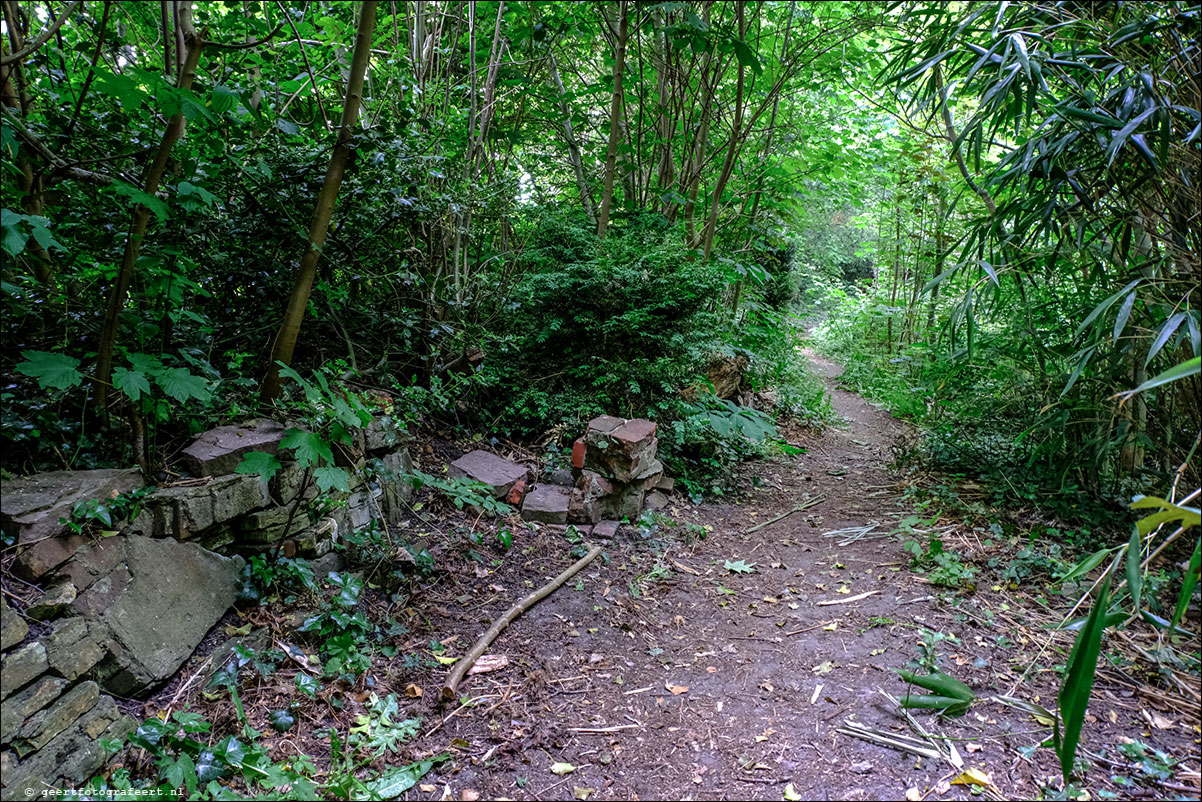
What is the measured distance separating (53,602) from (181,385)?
662mm

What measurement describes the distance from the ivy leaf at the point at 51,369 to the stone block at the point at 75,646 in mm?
648

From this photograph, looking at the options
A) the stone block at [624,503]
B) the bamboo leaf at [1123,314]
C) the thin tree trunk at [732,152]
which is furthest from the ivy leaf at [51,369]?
the thin tree trunk at [732,152]

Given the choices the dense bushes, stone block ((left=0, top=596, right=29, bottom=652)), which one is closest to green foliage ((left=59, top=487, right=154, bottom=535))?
stone block ((left=0, top=596, right=29, bottom=652))

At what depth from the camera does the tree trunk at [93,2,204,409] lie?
1.96 meters

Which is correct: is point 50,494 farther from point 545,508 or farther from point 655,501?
point 655,501

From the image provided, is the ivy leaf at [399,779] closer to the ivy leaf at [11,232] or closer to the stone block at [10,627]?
the stone block at [10,627]

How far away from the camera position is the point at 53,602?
162 centimetres

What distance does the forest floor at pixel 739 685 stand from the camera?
1791 mm

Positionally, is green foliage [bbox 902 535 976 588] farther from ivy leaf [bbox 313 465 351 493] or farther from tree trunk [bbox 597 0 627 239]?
tree trunk [bbox 597 0 627 239]

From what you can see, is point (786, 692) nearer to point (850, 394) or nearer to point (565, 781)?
point (565, 781)

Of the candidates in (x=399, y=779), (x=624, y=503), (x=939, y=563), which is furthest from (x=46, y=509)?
(x=939, y=563)

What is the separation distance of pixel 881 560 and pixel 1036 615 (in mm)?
758

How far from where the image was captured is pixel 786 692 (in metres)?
2.23

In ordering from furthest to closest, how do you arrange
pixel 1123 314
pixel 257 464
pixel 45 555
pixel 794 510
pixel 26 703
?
pixel 794 510
pixel 1123 314
pixel 257 464
pixel 45 555
pixel 26 703
